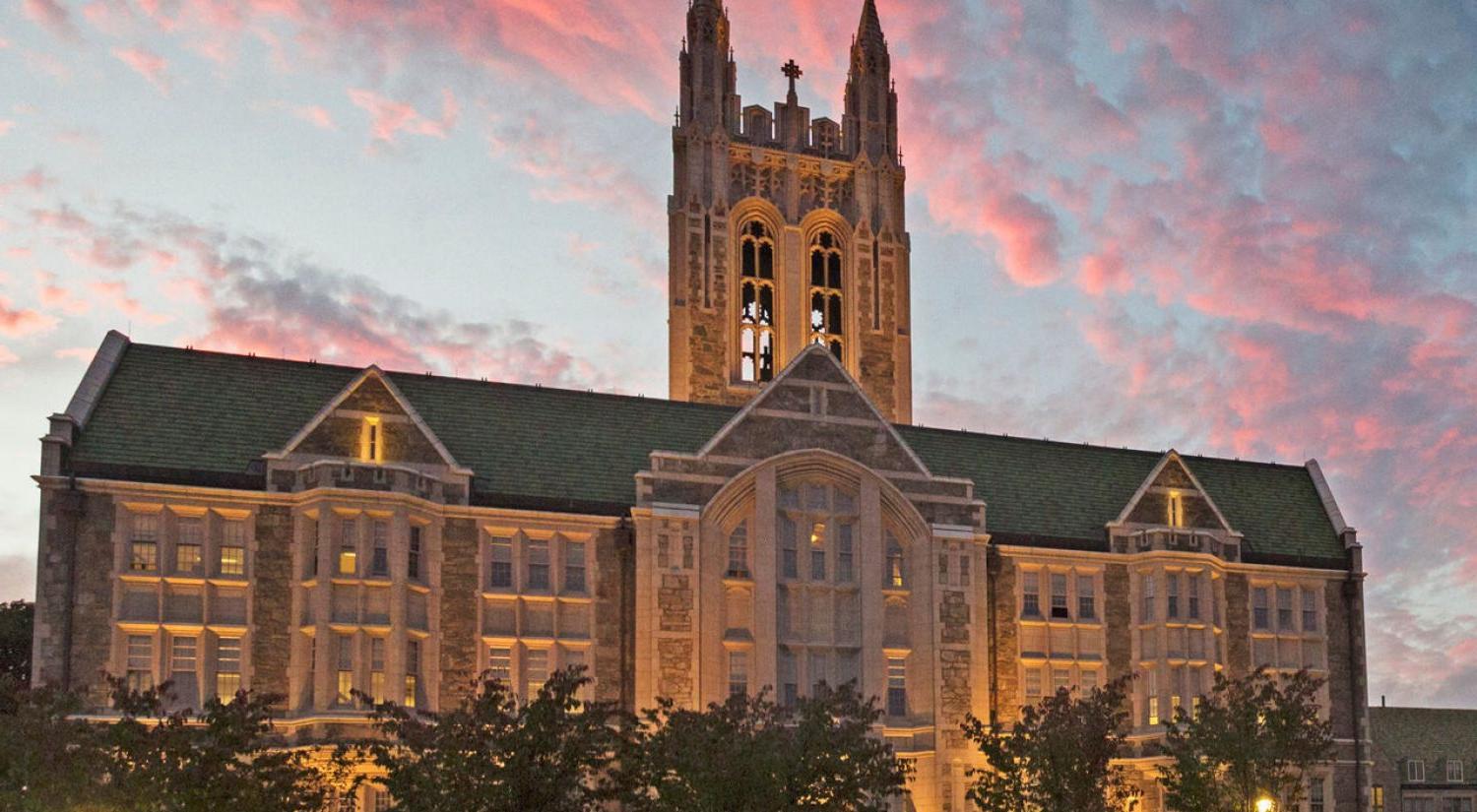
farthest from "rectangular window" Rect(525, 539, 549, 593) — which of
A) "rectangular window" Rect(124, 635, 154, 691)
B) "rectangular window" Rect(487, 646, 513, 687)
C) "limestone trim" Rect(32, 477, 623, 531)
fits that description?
"rectangular window" Rect(124, 635, 154, 691)

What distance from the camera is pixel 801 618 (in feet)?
187

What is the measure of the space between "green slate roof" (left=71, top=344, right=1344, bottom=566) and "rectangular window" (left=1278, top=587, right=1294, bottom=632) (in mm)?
1504

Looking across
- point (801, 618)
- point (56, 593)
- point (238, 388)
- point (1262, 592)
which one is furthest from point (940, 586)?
point (56, 593)

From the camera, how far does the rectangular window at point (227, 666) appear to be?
164 ft

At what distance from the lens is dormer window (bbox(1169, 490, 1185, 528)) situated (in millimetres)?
64062

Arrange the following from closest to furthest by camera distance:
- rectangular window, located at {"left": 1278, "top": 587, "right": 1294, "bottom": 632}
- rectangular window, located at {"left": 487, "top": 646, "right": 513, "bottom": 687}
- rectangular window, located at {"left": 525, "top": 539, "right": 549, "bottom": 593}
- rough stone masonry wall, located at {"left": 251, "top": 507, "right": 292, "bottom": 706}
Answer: rough stone masonry wall, located at {"left": 251, "top": 507, "right": 292, "bottom": 706}, rectangular window, located at {"left": 487, "top": 646, "right": 513, "bottom": 687}, rectangular window, located at {"left": 525, "top": 539, "right": 549, "bottom": 593}, rectangular window, located at {"left": 1278, "top": 587, "right": 1294, "bottom": 632}

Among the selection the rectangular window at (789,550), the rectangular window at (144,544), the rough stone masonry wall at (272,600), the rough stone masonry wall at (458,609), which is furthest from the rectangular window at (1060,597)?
the rectangular window at (144,544)

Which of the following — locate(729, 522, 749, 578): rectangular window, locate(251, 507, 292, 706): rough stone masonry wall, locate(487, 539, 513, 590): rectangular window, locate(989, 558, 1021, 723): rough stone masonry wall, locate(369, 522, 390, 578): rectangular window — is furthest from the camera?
locate(989, 558, 1021, 723): rough stone masonry wall

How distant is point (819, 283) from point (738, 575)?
3469 cm

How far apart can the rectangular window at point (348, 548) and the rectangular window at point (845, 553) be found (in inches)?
635

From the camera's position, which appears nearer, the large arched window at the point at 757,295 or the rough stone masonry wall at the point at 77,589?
the rough stone masonry wall at the point at 77,589

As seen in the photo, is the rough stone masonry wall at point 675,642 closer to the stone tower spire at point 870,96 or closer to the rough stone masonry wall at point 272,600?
the rough stone masonry wall at point 272,600

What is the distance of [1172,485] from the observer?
6462 cm

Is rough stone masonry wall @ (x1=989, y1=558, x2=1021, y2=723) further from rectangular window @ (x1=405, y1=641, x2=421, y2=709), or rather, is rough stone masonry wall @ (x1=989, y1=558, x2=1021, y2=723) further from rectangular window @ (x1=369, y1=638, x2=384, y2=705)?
rectangular window @ (x1=369, y1=638, x2=384, y2=705)
